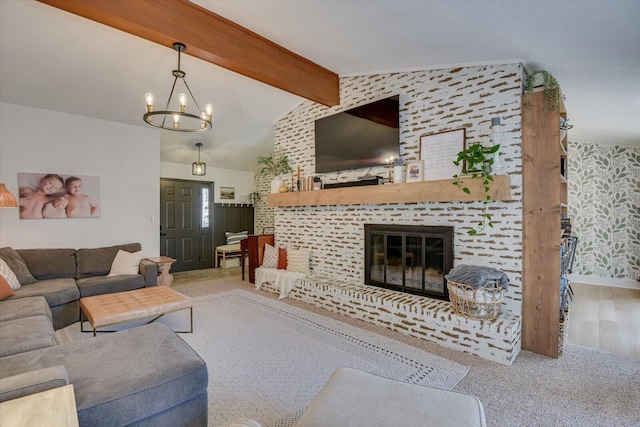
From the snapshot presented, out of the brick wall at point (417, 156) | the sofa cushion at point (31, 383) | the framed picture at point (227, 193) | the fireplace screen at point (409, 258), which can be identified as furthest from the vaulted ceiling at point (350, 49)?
the framed picture at point (227, 193)

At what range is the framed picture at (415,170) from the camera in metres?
3.43

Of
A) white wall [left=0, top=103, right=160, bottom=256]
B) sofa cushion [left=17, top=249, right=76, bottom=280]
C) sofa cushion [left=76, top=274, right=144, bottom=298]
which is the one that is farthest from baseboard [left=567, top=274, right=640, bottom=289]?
sofa cushion [left=17, top=249, right=76, bottom=280]

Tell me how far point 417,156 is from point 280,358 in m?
2.56

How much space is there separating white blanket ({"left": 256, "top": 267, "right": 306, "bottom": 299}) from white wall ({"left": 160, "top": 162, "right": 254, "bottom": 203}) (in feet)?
10.3

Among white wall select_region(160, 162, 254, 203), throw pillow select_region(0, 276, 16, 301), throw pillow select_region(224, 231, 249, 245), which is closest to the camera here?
throw pillow select_region(0, 276, 16, 301)

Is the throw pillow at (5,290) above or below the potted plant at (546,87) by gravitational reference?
below

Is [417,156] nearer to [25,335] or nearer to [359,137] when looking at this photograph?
[359,137]

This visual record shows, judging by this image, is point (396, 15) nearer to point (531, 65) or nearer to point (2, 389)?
point (531, 65)

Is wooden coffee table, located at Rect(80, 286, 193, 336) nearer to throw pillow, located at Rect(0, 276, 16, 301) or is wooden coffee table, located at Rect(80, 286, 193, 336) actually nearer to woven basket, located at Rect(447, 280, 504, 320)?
throw pillow, located at Rect(0, 276, 16, 301)

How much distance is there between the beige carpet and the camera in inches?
75.9

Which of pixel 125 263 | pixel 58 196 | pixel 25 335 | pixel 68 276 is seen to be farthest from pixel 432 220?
pixel 58 196

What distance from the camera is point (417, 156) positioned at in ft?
11.7

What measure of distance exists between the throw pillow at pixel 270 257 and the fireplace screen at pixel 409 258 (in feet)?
5.52

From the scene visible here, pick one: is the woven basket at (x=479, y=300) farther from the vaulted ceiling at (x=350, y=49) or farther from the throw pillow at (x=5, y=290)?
the throw pillow at (x=5, y=290)
